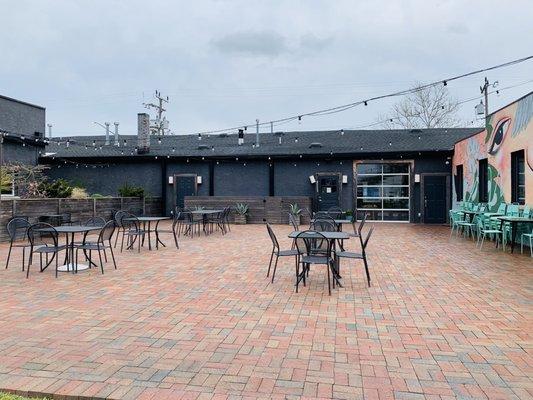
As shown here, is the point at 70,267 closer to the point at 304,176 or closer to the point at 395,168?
the point at 304,176

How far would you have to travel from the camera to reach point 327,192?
16844 millimetres

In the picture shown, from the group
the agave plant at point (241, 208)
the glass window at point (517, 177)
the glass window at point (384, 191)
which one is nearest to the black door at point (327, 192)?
the glass window at point (384, 191)

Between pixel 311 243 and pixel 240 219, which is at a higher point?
pixel 311 243

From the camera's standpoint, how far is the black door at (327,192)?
55.0ft

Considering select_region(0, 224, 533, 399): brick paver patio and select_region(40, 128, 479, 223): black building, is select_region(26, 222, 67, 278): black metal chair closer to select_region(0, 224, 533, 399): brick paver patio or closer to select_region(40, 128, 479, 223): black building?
select_region(0, 224, 533, 399): brick paver patio

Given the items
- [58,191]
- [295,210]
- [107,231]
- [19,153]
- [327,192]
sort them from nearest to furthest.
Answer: [107,231] → [58,191] → [295,210] → [19,153] → [327,192]

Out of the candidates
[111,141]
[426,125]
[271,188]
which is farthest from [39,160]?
[426,125]

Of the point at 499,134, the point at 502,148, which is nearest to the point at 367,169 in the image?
the point at 499,134

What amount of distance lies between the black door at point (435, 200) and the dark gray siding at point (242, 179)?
6.20m

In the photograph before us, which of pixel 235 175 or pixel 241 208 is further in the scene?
pixel 235 175

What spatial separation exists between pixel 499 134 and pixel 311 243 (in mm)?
7084

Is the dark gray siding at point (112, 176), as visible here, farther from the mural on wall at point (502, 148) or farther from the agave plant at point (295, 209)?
the mural on wall at point (502, 148)

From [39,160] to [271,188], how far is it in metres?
9.63

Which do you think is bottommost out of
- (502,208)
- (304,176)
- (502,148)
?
(502,208)
